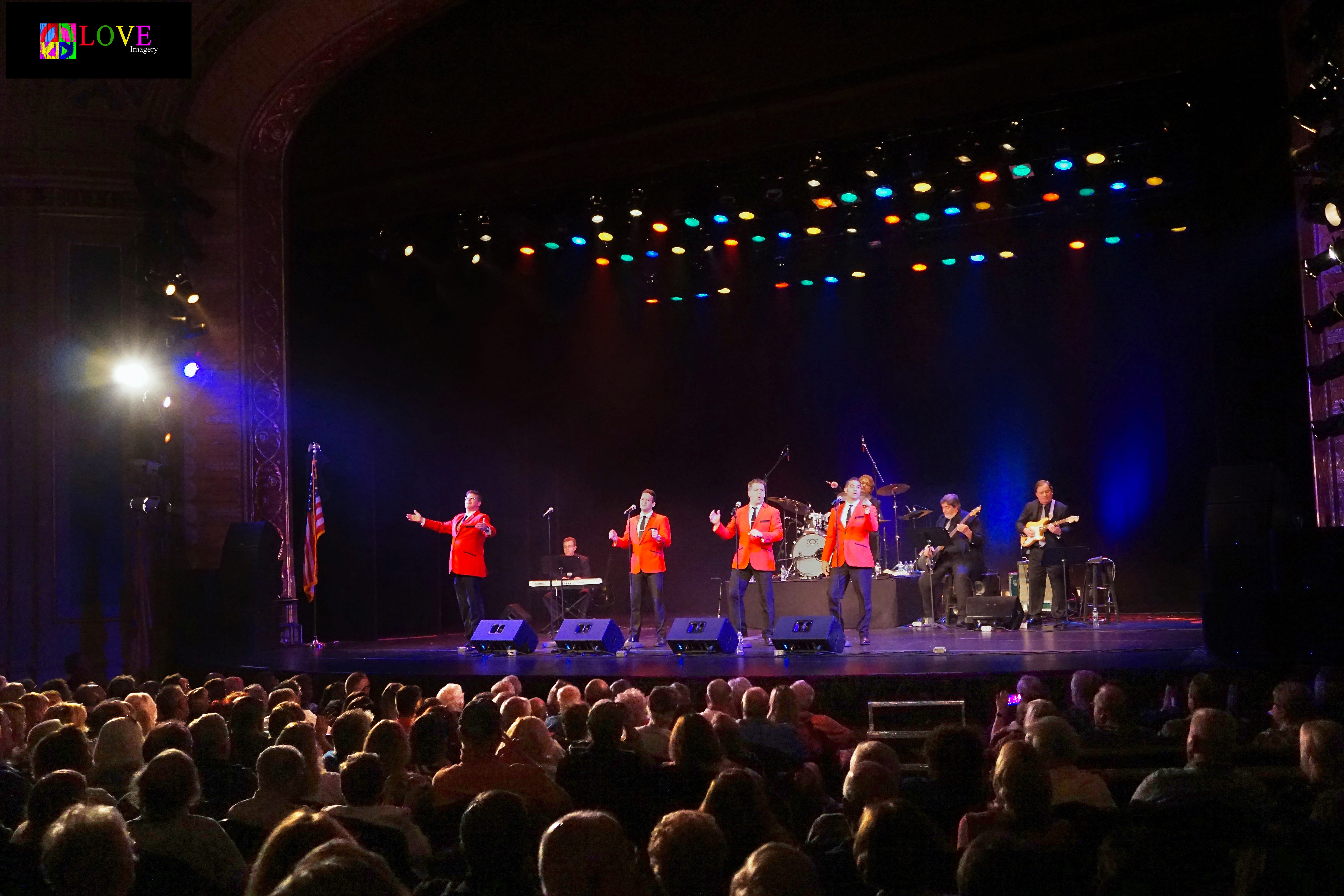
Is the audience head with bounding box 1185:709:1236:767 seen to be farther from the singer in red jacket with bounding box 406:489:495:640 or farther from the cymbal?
the cymbal

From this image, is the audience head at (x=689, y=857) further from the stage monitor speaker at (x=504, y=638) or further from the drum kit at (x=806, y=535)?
the drum kit at (x=806, y=535)

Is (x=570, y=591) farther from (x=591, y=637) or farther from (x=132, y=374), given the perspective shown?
(x=132, y=374)

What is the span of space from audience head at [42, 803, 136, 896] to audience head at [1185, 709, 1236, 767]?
10.3 ft

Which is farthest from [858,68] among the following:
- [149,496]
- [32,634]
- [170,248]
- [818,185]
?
[32,634]

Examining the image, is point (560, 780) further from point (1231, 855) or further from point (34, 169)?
point (34, 169)

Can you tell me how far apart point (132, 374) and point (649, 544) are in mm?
5461

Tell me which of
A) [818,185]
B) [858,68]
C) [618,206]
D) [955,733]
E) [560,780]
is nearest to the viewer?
[955,733]

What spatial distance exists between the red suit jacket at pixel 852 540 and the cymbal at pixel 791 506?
4259 mm

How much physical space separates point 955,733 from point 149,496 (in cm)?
1015

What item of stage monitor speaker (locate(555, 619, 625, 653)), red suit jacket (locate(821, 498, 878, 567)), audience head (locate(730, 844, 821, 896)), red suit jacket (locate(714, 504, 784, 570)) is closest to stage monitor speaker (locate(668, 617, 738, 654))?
stage monitor speaker (locate(555, 619, 625, 653))

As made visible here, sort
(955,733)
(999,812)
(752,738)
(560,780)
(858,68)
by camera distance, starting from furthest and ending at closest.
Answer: (858,68) → (752,738) → (560,780) → (955,733) → (999,812)

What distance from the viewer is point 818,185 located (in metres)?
13.5

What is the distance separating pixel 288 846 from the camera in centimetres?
263

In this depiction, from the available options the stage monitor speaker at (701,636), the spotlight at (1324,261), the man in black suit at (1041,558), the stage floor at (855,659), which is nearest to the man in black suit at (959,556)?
the man in black suit at (1041,558)
